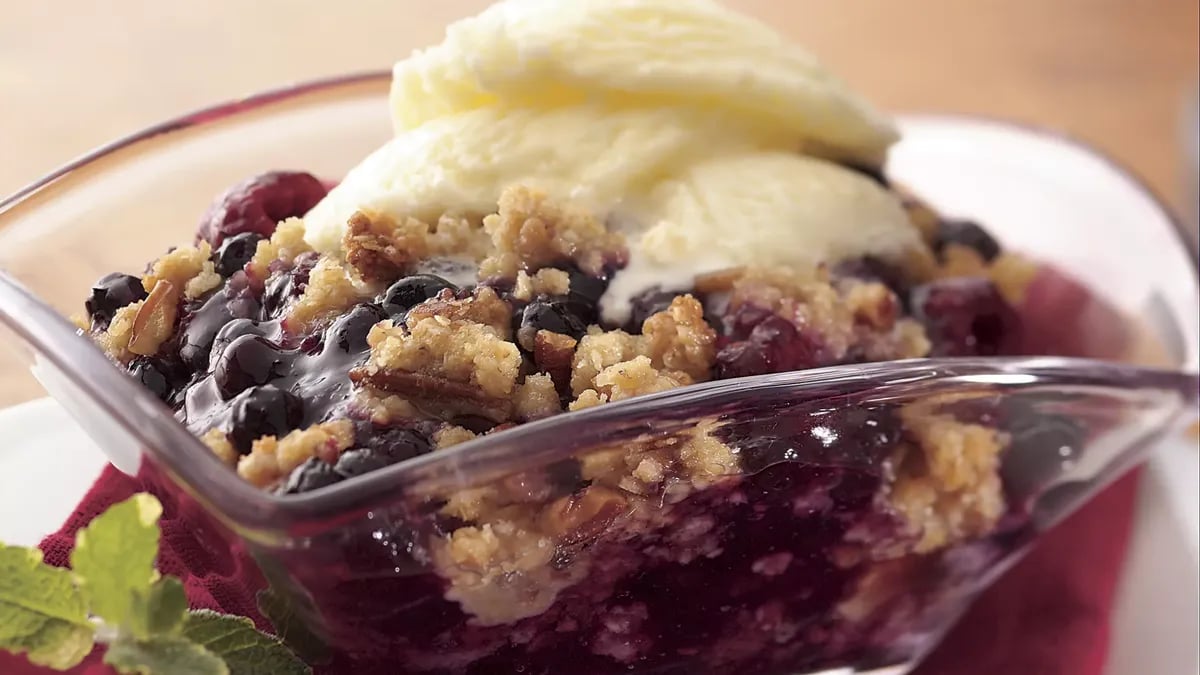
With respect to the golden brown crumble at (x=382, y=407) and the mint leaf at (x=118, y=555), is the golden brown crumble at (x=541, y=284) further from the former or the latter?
the mint leaf at (x=118, y=555)

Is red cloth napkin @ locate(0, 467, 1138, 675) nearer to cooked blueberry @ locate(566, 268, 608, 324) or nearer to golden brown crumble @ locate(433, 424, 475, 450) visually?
golden brown crumble @ locate(433, 424, 475, 450)

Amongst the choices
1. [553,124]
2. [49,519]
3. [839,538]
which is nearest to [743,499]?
[839,538]

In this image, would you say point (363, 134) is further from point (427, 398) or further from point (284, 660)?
point (284, 660)

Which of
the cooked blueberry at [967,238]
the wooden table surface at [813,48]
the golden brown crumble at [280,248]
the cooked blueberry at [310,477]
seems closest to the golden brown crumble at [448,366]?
the cooked blueberry at [310,477]

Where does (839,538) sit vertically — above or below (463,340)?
below


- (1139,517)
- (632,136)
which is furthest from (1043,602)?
(632,136)

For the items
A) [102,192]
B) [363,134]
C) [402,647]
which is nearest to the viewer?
[402,647]
